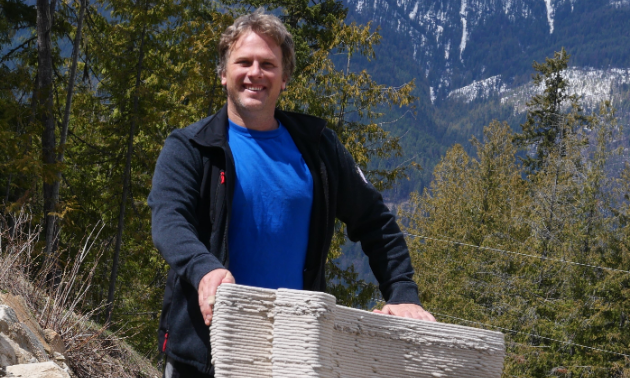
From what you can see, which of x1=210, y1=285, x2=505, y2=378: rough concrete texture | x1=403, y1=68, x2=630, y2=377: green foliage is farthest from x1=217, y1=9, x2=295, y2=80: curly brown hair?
x1=403, y1=68, x2=630, y2=377: green foliage

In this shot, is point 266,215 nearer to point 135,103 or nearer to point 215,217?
point 215,217

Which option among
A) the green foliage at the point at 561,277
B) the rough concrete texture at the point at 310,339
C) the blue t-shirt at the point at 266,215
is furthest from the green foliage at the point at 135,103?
the green foliage at the point at 561,277

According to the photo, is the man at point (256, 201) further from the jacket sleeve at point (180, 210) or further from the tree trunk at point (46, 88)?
the tree trunk at point (46, 88)

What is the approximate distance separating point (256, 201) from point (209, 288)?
45 cm

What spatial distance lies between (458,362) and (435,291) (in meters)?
35.5

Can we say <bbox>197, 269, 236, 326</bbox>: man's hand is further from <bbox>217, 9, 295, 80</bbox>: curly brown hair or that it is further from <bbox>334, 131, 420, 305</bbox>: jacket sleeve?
<bbox>217, 9, 295, 80</bbox>: curly brown hair

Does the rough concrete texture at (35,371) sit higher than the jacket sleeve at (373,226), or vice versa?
the jacket sleeve at (373,226)

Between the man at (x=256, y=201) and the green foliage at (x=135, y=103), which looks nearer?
the man at (x=256, y=201)

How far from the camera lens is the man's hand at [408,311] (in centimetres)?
199

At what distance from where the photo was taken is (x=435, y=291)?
36.5m

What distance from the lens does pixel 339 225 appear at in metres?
21.3

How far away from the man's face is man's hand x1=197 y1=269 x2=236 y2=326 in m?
0.62

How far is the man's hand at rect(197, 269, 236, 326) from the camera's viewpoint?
1.66m

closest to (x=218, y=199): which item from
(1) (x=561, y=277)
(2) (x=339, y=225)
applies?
(2) (x=339, y=225)
